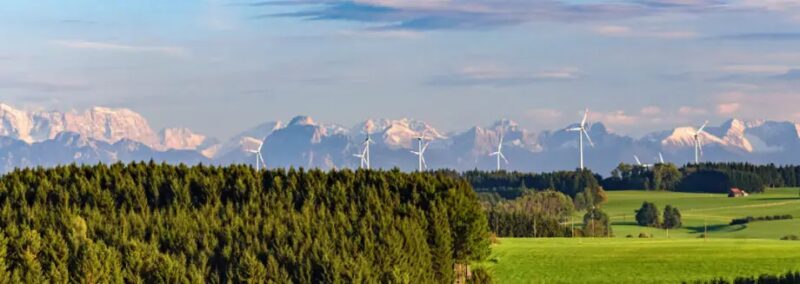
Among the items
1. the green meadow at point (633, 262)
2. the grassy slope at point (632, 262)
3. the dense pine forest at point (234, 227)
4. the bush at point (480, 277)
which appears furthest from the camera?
the grassy slope at point (632, 262)

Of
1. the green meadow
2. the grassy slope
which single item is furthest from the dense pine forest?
the grassy slope

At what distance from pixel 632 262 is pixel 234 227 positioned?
65.6 meters

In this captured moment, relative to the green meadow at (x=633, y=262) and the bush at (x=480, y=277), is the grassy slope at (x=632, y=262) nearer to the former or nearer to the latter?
the green meadow at (x=633, y=262)

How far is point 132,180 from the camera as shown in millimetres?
85188

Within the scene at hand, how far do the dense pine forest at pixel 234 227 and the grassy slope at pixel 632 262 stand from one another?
1889cm

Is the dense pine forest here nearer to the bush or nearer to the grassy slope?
the bush

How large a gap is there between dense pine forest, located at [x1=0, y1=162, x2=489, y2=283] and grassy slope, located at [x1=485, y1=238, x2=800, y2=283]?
18894 mm

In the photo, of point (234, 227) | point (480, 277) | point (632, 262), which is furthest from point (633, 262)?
point (234, 227)

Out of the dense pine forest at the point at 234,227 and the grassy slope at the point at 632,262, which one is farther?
the grassy slope at the point at 632,262

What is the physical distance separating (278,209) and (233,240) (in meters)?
15.0

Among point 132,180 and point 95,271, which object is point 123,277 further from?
point 132,180

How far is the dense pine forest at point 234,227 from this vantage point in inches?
2221

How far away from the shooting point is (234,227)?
63.9 metres

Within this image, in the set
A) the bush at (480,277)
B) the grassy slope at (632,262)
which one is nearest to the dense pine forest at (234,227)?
the bush at (480,277)
